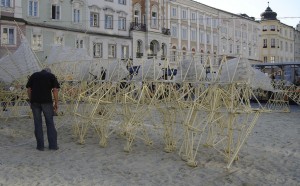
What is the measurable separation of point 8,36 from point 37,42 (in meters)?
2.98

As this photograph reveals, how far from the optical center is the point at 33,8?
3231cm

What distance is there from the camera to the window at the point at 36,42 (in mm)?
32228

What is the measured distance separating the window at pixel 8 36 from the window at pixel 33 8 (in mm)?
2558

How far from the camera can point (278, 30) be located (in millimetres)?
69125

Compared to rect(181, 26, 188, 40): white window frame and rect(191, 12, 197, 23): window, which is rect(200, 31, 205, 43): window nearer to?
rect(191, 12, 197, 23): window

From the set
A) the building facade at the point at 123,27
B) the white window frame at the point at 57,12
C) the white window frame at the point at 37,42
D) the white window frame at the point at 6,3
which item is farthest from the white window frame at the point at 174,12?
the white window frame at the point at 6,3

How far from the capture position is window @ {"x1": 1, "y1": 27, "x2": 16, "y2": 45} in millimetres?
29703

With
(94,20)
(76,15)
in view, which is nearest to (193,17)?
(94,20)

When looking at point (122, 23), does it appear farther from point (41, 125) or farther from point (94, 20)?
point (41, 125)

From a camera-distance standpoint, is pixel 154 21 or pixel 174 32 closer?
pixel 154 21

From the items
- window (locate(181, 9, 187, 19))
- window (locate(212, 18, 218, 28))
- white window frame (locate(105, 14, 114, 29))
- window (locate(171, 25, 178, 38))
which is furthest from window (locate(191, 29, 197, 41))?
white window frame (locate(105, 14, 114, 29))

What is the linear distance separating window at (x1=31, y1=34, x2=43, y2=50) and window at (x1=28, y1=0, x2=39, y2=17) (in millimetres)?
1764

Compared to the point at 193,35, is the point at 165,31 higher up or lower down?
lower down

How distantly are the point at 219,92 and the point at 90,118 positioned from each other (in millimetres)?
3657
